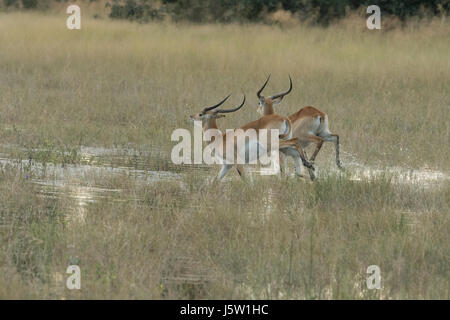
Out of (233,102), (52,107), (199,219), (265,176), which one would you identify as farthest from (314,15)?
(199,219)

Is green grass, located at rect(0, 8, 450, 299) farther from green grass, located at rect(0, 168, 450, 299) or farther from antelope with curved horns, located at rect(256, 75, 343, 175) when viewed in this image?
antelope with curved horns, located at rect(256, 75, 343, 175)

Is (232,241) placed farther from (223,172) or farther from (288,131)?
(288,131)

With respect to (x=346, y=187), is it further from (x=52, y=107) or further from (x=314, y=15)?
(x=314, y=15)

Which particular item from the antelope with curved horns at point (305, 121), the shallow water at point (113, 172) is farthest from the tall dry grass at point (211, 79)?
the antelope with curved horns at point (305, 121)

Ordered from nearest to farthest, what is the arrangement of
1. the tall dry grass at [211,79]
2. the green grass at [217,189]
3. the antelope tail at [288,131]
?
the green grass at [217,189] < the antelope tail at [288,131] < the tall dry grass at [211,79]

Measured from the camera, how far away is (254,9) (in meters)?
20.9

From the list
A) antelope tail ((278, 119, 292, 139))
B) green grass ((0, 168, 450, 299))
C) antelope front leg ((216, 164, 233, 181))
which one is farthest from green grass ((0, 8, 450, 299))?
antelope tail ((278, 119, 292, 139))

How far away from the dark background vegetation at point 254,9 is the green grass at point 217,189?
4607 millimetres

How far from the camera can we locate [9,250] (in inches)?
173

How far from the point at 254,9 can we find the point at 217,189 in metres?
15.4

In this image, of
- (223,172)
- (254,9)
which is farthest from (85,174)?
(254,9)

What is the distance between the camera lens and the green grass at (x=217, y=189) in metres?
4.18

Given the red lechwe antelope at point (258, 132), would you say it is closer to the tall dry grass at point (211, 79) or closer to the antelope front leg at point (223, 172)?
the antelope front leg at point (223, 172)

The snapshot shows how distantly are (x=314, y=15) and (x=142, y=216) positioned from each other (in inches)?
631
